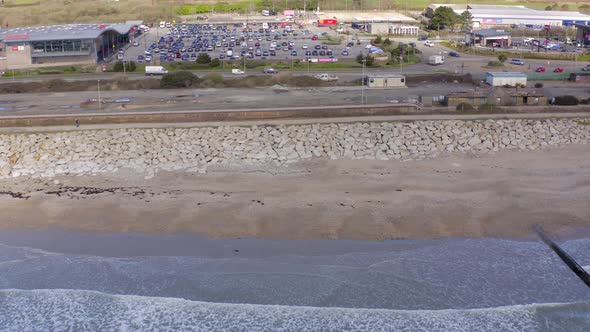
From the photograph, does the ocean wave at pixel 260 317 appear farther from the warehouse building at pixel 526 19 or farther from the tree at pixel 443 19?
the warehouse building at pixel 526 19

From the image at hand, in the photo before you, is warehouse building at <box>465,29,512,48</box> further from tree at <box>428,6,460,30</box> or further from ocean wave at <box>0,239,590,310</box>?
ocean wave at <box>0,239,590,310</box>

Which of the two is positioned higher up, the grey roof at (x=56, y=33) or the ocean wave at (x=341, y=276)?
the grey roof at (x=56, y=33)

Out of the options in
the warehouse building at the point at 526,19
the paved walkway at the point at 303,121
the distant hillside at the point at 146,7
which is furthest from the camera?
the distant hillside at the point at 146,7

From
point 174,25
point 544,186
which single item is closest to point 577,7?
point 174,25

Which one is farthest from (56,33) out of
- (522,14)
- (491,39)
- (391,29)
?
(522,14)

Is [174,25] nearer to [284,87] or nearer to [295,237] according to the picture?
[284,87]

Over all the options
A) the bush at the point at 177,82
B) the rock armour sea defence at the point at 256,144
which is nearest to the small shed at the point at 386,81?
the bush at the point at 177,82

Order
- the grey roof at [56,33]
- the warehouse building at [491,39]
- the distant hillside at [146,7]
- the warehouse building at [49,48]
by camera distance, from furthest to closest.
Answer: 1. the distant hillside at [146,7]
2. the warehouse building at [491,39]
3. the grey roof at [56,33]
4. the warehouse building at [49,48]
